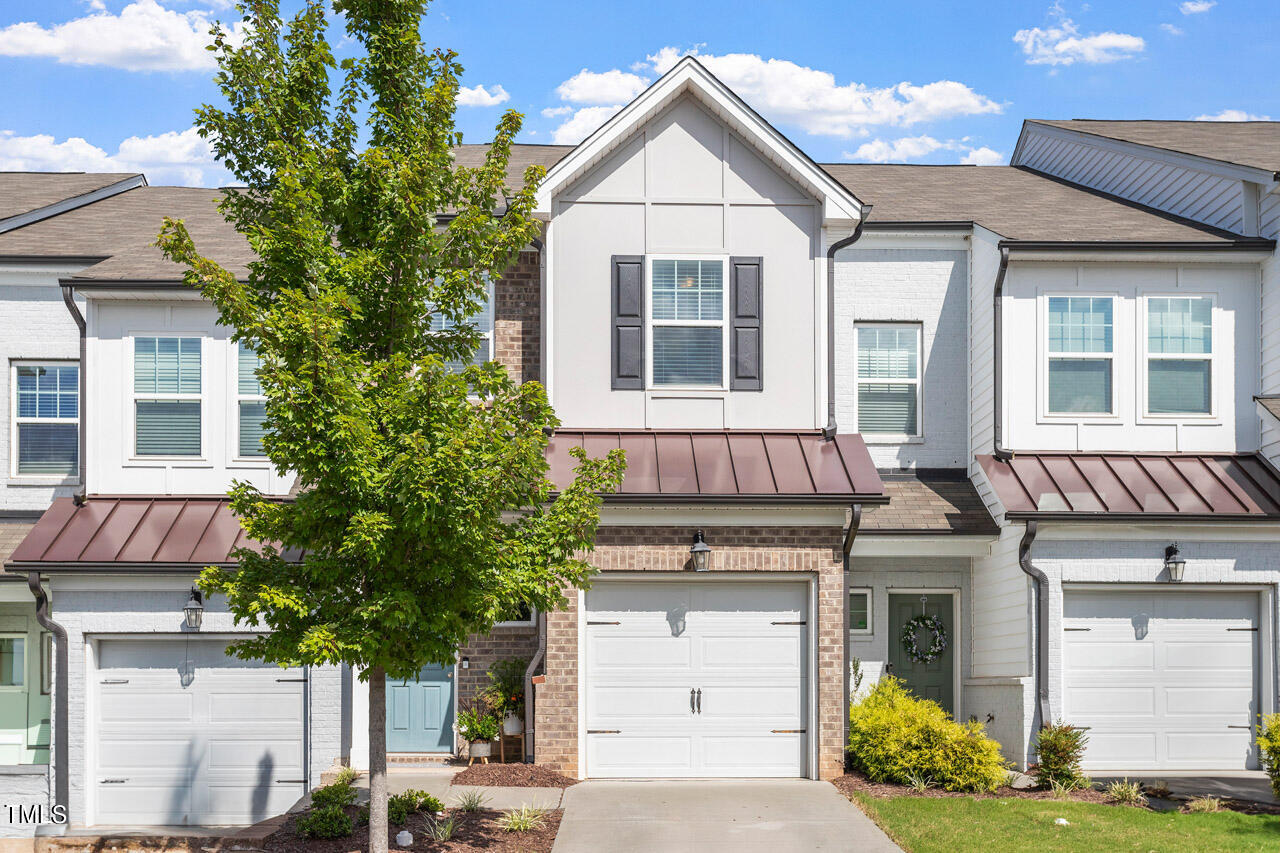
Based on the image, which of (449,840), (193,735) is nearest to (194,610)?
(193,735)

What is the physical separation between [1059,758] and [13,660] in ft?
45.9

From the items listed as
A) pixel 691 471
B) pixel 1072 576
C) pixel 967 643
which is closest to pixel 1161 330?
pixel 1072 576

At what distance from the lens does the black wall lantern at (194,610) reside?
587 inches

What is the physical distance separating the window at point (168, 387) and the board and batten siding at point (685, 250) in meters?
4.89

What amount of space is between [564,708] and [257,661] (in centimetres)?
423

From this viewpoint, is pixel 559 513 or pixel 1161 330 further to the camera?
pixel 1161 330

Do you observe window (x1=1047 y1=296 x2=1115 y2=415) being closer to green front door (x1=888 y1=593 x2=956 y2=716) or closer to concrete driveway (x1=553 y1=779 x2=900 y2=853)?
green front door (x1=888 y1=593 x2=956 y2=716)

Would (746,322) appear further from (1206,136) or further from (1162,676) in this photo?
(1206,136)

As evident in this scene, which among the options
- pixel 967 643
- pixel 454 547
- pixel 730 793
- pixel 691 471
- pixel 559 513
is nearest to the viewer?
pixel 454 547

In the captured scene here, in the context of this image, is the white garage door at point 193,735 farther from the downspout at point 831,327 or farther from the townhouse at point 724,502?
the downspout at point 831,327

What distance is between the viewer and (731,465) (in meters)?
14.5

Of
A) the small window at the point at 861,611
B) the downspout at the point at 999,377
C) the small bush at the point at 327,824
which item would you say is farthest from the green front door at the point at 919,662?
the small bush at the point at 327,824

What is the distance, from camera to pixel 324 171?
10.1m

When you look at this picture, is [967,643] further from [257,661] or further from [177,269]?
[177,269]
